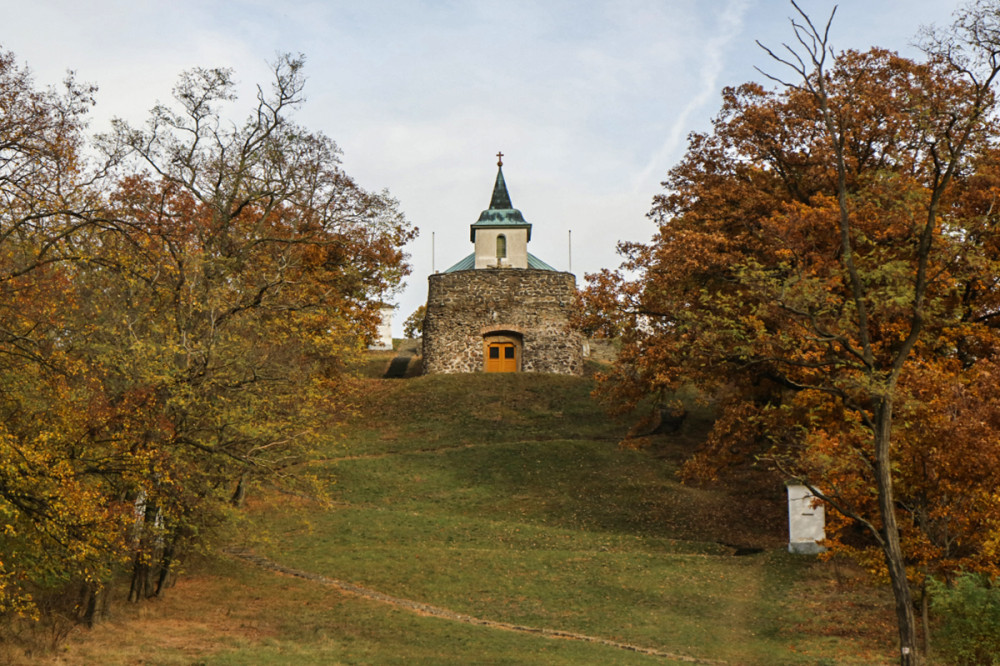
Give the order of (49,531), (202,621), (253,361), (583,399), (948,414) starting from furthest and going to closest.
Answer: (583,399), (253,361), (202,621), (948,414), (49,531)

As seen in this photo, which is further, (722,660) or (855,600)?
(855,600)

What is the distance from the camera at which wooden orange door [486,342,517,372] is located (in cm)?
4088

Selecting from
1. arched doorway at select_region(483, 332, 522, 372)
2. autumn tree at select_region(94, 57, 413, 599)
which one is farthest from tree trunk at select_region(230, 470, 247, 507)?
arched doorway at select_region(483, 332, 522, 372)

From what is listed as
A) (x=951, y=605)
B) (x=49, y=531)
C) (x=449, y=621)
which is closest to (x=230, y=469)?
(x=449, y=621)

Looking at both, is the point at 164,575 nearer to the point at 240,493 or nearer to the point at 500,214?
the point at 240,493

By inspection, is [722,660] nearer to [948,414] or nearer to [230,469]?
[948,414]

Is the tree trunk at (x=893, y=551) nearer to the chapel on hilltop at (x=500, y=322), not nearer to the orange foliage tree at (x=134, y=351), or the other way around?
the orange foliage tree at (x=134, y=351)

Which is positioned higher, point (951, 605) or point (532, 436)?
point (532, 436)

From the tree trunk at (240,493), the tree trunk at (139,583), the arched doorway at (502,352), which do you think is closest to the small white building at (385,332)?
the arched doorway at (502,352)

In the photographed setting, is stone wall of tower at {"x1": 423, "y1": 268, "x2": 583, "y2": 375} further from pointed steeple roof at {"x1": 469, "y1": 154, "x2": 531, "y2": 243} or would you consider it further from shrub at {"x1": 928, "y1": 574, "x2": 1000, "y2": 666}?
shrub at {"x1": 928, "y1": 574, "x2": 1000, "y2": 666}

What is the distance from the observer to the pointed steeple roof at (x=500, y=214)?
44031mm

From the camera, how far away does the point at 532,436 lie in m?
31.7

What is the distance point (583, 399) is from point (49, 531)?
27373mm

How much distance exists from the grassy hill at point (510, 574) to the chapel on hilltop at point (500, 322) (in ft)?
27.0
